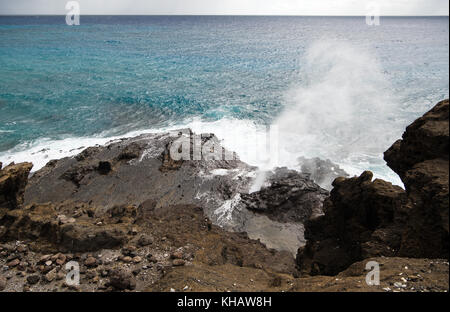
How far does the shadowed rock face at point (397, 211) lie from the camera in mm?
6270

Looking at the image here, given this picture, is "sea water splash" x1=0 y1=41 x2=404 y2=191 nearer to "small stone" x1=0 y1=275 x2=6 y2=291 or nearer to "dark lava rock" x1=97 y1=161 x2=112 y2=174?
"dark lava rock" x1=97 y1=161 x2=112 y2=174

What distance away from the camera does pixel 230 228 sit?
12.4m

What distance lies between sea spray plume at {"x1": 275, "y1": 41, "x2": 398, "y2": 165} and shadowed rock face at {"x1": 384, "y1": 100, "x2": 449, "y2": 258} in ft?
34.6

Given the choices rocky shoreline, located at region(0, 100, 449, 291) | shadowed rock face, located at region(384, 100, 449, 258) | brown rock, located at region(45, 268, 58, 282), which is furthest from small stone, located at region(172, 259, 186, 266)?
shadowed rock face, located at region(384, 100, 449, 258)

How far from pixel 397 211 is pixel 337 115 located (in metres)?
19.0

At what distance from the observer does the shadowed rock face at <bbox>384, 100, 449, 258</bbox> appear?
6.08m

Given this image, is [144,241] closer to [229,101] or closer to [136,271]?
[136,271]

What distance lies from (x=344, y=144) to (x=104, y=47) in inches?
2164

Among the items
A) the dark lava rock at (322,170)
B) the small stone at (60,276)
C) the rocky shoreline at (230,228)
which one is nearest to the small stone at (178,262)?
the rocky shoreline at (230,228)

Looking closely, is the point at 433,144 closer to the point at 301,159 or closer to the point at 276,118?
the point at 301,159

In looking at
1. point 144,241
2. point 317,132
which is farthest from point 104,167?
point 317,132

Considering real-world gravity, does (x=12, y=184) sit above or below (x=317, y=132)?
below

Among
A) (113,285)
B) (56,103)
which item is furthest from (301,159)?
(56,103)
